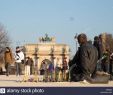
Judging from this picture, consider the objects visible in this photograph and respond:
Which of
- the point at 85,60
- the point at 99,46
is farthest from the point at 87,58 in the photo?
the point at 99,46

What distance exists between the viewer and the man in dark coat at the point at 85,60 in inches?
549

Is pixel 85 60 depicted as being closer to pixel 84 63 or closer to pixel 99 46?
pixel 84 63

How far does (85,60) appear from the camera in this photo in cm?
1397

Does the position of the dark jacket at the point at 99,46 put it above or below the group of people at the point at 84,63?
above

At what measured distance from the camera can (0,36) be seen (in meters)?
72.2

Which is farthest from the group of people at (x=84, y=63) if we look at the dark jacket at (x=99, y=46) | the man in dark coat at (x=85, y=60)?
the dark jacket at (x=99, y=46)

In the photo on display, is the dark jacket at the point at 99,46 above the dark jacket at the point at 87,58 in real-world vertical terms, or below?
above

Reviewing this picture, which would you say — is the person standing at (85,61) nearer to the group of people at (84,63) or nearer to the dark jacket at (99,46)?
the group of people at (84,63)

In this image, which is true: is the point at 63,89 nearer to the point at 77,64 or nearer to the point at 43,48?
the point at 77,64

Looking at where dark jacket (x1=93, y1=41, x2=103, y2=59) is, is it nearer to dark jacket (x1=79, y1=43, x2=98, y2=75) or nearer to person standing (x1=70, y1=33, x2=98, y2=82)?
person standing (x1=70, y1=33, x2=98, y2=82)

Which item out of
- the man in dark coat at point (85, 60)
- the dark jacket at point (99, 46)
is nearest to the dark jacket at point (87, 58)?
the man in dark coat at point (85, 60)

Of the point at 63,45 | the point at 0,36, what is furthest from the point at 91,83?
the point at 63,45

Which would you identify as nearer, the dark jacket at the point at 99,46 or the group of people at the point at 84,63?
the group of people at the point at 84,63

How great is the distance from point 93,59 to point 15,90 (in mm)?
2887
